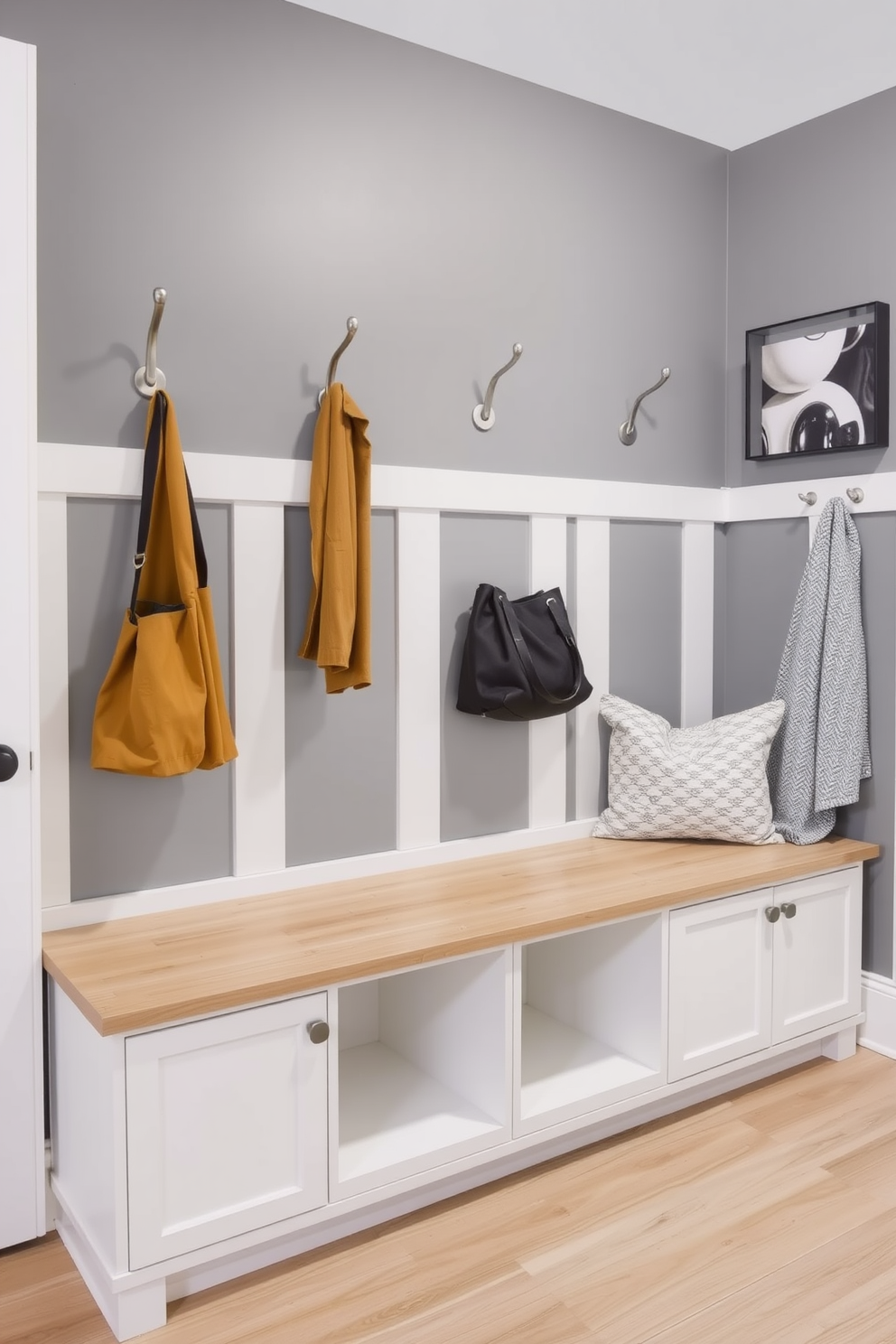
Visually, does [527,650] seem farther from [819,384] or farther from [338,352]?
[819,384]

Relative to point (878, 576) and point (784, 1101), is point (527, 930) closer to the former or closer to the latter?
point (784, 1101)

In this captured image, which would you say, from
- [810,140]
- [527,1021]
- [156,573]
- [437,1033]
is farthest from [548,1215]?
[810,140]

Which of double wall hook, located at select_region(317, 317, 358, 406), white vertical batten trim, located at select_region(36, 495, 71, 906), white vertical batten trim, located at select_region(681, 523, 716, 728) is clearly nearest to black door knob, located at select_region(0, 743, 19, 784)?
white vertical batten trim, located at select_region(36, 495, 71, 906)

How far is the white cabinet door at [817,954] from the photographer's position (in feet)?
8.02

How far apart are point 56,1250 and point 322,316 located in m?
1.81

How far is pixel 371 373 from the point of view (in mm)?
2293

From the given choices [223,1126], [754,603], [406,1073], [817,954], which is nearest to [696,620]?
[754,603]

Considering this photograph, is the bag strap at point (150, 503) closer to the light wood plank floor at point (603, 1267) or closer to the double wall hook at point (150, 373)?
the double wall hook at point (150, 373)

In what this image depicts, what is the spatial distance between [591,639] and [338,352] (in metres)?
0.96

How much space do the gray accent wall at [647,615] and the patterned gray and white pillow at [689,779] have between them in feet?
0.49

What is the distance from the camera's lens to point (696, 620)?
291 cm

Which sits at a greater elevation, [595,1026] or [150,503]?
[150,503]

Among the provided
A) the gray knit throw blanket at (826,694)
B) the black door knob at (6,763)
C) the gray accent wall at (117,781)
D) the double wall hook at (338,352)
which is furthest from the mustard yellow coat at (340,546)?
the gray knit throw blanket at (826,694)

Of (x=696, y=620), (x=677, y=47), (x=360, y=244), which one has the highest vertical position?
(x=677, y=47)
